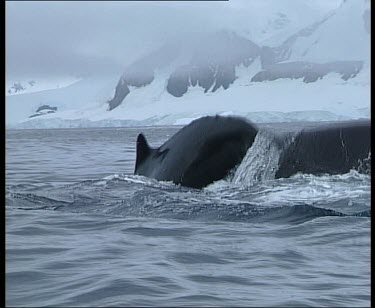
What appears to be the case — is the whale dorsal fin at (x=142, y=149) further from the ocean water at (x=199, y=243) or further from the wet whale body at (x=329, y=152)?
the wet whale body at (x=329, y=152)

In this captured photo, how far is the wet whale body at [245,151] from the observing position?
10688 mm

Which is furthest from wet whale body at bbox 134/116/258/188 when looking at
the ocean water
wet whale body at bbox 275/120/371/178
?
wet whale body at bbox 275/120/371/178

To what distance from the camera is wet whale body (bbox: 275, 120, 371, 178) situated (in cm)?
1063

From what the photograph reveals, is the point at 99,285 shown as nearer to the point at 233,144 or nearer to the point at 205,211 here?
the point at 205,211

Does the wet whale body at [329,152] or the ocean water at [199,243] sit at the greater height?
the wet whale body at [329,152]

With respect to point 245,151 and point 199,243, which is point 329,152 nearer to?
point 245,151

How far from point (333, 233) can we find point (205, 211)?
194cm

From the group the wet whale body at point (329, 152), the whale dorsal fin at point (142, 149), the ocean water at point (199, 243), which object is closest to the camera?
the ocean water at point (199, 243)

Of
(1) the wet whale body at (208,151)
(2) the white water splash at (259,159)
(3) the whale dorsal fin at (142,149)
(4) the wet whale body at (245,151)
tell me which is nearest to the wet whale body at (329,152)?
(4) the wet whale body at (245,151)

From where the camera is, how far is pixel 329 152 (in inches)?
424

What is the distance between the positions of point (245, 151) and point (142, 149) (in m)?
1.83

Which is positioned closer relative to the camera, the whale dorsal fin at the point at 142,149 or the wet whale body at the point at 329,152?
the wet whale body at the point at 329,152

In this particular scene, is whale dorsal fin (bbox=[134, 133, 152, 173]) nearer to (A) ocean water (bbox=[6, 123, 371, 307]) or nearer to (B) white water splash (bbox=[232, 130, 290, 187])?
(A) ocean water (bbox=[6, 123, 371, 307])

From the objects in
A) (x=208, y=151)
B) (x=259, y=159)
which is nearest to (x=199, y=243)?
(x=208, y=151)
